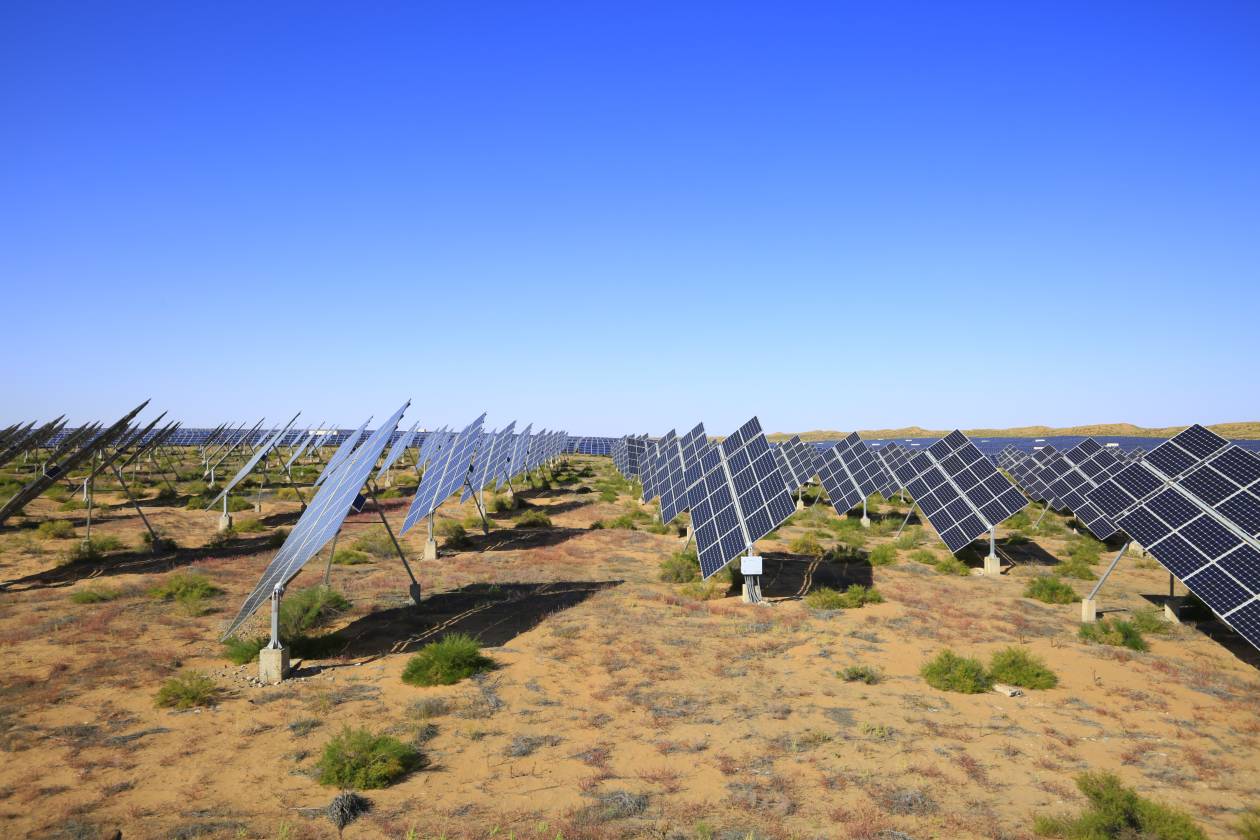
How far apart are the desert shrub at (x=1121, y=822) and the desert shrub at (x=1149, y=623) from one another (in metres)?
10.0

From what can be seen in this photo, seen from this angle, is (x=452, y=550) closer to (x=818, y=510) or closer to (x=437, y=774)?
(x=437, y=774)

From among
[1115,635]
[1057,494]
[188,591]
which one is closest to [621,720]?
[1115,635]

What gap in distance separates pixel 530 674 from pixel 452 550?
14.3 metres

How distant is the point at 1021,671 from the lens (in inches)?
500

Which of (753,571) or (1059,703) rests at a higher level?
(753,571)

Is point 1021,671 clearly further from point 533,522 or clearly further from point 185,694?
point 533,522

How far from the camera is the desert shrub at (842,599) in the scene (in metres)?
18.2

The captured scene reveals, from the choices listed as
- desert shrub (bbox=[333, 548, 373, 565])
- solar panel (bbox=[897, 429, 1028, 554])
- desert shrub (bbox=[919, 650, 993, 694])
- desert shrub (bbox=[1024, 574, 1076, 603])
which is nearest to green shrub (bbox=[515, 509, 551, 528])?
desert shrub (bbox=[333, 548, 373, 565])

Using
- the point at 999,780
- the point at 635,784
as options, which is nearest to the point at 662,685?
the point at 635,784

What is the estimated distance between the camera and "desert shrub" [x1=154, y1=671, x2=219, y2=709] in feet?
36.1

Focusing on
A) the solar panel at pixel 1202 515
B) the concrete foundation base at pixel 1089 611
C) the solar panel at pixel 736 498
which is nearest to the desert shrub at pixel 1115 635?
the concrete foundation base at pixel 1089 611

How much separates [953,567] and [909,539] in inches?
179

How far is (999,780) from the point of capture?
8.87 meters

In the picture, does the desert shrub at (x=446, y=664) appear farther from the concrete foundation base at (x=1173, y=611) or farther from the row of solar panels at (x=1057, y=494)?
the concrete foundation base at (x=1173, y=611)
